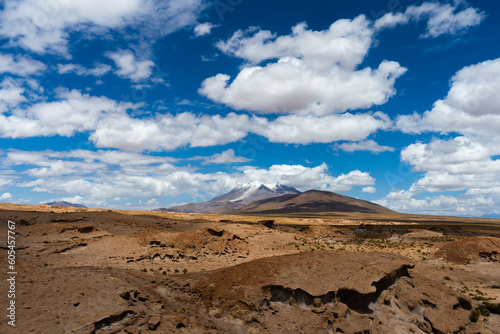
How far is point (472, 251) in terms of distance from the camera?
3719cm

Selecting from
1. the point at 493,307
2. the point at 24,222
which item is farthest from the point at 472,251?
the point at 24,222

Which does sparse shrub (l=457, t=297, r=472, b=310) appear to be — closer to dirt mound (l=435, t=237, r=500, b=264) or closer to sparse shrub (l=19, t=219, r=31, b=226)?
dirt mound (l=435, t=237, r=500, b=264)

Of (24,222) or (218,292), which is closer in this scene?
(218,292)

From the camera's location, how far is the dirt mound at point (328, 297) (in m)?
17.8

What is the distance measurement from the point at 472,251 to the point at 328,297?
30.9 meters

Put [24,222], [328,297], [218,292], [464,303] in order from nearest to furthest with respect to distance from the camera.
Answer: [328,297]
[218,292]
[464,303]
[24,222]

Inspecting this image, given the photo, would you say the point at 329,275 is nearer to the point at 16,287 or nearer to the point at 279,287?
the point at 279,287

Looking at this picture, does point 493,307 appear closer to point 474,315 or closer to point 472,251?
point 474,315

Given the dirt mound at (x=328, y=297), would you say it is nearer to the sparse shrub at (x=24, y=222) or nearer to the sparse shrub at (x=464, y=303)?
the sparse shrub at (x=464, y=303)

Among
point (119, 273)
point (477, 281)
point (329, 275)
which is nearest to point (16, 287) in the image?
point (119, 273)

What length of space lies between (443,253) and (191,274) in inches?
1437

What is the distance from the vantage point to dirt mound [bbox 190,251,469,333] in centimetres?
1780

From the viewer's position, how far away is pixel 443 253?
129 feet

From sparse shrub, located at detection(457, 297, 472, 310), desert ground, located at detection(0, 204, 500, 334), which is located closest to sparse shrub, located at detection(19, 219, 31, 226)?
desert ground, located at detection(0, 204, 500, 334)
